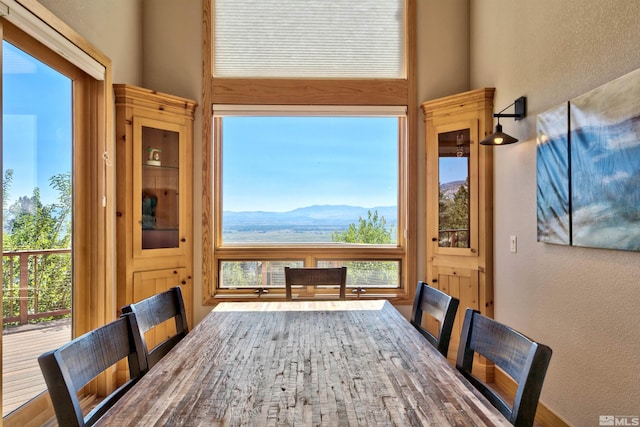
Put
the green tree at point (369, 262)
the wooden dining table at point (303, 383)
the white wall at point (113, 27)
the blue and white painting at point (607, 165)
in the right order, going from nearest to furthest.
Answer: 1. the wooden dining table at point (303, 383)
2. the blue and white painting at point (607, 165)
3. the white wall at point (113, 27)
4. the green tree at point (369, 262)

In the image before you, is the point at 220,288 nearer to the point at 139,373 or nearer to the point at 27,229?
the point at 27,229

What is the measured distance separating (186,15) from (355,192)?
208 cm

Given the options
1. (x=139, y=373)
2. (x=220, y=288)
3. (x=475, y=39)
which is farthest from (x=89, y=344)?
(x=475, y=39)

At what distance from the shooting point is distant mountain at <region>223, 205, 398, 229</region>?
3.33 metres

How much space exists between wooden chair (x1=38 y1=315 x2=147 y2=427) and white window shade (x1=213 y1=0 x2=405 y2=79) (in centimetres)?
253

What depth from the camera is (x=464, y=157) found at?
2977mm

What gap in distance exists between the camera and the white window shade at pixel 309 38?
320cm

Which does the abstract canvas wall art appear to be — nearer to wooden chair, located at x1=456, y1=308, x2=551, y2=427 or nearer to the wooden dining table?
wooden chair, located at x1=456, y1=308, x2=551, y2=427

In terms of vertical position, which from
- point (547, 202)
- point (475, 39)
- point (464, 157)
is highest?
point (475, 39)

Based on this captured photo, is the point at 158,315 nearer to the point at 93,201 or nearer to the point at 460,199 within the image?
the point at 93,201

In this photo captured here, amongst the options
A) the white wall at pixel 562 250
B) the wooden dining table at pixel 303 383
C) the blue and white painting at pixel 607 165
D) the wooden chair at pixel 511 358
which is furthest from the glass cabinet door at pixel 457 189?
the wooden chair at pixel 511 358

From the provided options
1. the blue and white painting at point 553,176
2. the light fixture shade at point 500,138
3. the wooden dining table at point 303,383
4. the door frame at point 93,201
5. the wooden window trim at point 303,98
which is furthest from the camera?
the wooden window trim at point 303,98

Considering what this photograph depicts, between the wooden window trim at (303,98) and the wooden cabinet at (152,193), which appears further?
the wooden window trim at (303,98)

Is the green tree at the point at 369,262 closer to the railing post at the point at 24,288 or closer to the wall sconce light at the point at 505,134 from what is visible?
the wall sconce light at the point at 505,134
